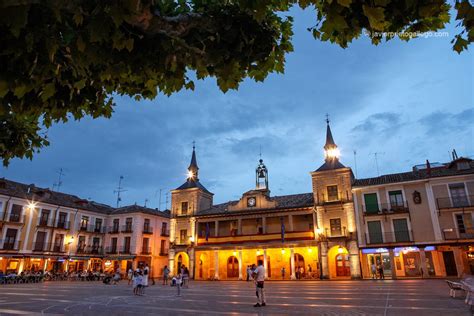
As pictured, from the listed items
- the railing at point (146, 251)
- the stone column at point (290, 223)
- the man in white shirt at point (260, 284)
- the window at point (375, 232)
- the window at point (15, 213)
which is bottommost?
the man in white shirt at point (260, 284)

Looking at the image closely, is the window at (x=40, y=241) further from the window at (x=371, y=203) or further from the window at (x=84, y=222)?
the window at (x=371, y=203)

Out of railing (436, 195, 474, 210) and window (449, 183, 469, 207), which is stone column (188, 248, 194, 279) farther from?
window (449, 183, 469, 207)

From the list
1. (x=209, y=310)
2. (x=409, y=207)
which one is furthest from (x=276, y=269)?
(x=209, y=310)

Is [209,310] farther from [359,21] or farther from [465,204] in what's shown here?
[465,204]

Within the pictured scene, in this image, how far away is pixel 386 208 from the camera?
30375 mm

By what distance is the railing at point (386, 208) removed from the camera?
29.9 m

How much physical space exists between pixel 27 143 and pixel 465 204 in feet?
104

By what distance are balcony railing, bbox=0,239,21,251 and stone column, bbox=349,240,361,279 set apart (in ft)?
110

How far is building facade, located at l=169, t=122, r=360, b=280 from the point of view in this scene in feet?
104

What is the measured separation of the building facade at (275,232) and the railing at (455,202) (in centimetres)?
721

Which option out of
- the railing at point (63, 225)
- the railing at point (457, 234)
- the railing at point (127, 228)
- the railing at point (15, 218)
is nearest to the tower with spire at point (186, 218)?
the railing at point (127, 228)

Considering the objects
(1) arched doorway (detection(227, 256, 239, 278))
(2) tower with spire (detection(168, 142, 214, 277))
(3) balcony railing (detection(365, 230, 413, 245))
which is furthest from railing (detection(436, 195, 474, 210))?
(2) tower with spire (detection(168, 142, 214, 277))

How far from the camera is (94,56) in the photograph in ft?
10.9

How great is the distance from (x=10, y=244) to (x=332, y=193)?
33.5 meters
